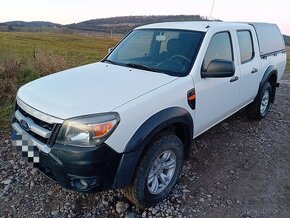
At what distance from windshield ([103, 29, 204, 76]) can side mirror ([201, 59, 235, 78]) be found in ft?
0.68

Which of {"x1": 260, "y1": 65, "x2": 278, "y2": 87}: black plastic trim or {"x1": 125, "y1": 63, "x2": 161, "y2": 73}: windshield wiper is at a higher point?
{"x1": 125, "y1": 63, "x2": 161, "y2": 73}: windshield wiper

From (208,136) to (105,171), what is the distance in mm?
2784

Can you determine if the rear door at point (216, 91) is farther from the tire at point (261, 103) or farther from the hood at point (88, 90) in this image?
the tire at point (261, 103)

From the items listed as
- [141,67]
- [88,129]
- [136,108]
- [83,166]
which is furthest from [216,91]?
[83,166]

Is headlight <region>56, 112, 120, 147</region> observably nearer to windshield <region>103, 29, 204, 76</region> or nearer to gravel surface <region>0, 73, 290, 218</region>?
gravel surface <region>0, 73, 290, 218</region>

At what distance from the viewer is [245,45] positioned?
448cm

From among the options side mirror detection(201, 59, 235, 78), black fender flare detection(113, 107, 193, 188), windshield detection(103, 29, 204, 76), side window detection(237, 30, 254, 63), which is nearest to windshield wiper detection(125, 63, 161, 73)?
windshield detection(103, 29, 204, 76)

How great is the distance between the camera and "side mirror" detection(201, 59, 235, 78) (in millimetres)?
3178

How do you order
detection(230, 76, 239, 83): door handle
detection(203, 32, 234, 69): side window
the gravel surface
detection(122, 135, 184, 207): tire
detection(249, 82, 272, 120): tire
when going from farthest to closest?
detection(249, 82, 272, 120): tire < detection(230, 76, 239, 83): door handle < detection(203, 32, 234, 69): side window < the gravel surface < detection(122, 135, 184, 207): tire

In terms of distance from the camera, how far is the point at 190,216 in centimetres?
291

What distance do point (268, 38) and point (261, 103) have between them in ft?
4.00

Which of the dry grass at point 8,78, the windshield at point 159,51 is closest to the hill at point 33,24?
the dry grass at point 8,78

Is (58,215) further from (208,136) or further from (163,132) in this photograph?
(208,136)

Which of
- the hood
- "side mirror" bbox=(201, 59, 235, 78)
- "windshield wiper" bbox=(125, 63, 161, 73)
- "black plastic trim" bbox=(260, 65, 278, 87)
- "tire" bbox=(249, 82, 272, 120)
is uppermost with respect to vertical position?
"side mirror" bbox=(201, 59, 235, 78)
